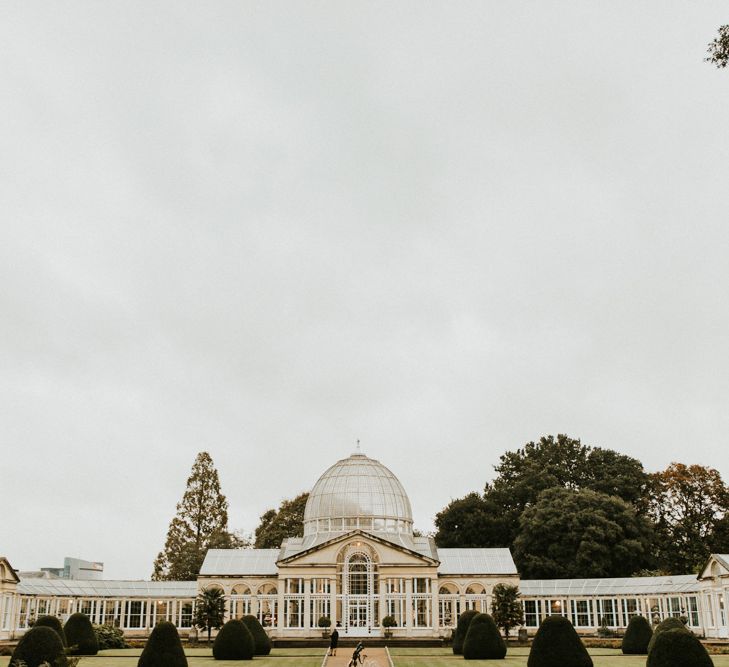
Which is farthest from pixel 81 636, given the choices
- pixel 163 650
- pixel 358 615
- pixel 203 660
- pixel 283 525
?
pixel 283 525

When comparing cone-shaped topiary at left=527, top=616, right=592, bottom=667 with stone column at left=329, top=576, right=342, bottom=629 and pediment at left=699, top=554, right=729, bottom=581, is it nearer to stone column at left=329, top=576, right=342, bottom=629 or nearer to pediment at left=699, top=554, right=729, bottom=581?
pediment at left=699, top=554, right=729, bottom=581

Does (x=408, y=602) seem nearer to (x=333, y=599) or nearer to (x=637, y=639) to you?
(x=333, y=599)

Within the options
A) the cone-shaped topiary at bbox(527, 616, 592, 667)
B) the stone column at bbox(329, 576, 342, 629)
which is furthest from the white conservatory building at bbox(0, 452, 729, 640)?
the cone-shaped topiary at bbox(527, 616, 592, 667)

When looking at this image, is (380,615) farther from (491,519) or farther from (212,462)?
(212,462)

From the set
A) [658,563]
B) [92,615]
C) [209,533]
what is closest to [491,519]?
[658,563]

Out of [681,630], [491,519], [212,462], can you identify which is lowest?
[681,630]

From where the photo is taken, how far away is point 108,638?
46.3 metres

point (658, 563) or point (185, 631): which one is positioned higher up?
point (658, 563)

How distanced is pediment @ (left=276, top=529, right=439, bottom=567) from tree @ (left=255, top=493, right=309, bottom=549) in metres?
21.5

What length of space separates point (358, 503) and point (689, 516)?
100 ft

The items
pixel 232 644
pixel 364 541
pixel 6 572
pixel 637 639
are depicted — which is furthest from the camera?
pixel 364 541

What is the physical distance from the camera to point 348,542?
58.1 m

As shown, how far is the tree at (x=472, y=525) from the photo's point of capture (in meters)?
75.4

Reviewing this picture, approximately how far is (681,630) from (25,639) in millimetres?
20329
